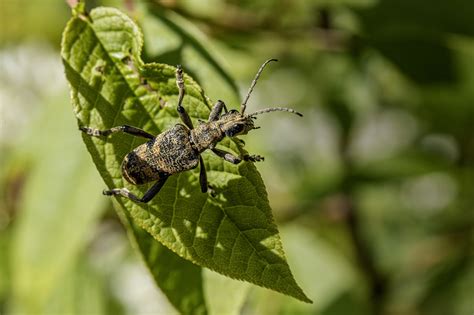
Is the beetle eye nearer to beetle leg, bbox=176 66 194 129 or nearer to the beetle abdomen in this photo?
the beetle abdomen

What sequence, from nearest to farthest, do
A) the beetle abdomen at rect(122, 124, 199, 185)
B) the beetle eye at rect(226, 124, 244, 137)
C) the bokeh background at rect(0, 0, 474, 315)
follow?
the beetle abdomen at rect(122, 124, 199, 185), the beetle eye at rect(226, 124, 244, 137), the bokeh background at rect(0, 0, 474, 315)

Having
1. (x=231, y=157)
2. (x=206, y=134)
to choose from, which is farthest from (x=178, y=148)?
(x=231, y=157)

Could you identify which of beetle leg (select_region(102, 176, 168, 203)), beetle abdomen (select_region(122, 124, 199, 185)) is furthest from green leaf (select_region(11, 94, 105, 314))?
beetle leg (select_region(102, 176, 168, 203))

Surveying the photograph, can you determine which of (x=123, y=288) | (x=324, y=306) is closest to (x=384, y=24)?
(x=324, y=306)

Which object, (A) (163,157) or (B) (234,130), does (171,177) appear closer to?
(A) (163,157)

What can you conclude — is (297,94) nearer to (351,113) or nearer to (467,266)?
(351,113)
